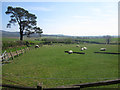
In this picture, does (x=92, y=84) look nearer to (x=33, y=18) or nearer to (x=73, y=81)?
(x=73, y=81)

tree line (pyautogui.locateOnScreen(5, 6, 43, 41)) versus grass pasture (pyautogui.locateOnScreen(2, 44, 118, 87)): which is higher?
tree line (pyautogui.locateOnScreen(5, 6, 43, 41))

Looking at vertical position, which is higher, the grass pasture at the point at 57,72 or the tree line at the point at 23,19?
the tree line at the point at 23,19

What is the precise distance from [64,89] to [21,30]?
30.5m

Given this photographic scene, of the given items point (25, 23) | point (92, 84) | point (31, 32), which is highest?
point (25, 23)

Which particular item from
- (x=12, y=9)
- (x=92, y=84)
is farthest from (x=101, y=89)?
(x=12, y=9)

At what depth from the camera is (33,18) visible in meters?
33.1

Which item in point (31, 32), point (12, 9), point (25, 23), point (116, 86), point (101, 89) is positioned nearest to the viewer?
point (101, 89)

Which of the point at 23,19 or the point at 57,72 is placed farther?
the point at 23,19

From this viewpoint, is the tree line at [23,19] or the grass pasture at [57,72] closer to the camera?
the grass pasture at [57,72]

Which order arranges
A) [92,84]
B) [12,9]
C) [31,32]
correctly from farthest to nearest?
[31,32]
[12,9]
[92,84]

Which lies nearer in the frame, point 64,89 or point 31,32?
point 64,89

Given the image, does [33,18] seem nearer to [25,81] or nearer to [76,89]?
[25,81]

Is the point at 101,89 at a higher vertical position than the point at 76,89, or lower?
lower

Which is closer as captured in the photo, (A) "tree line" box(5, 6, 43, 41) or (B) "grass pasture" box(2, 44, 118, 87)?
(B) "grass pasture" box(2, 44, 118, 87)
